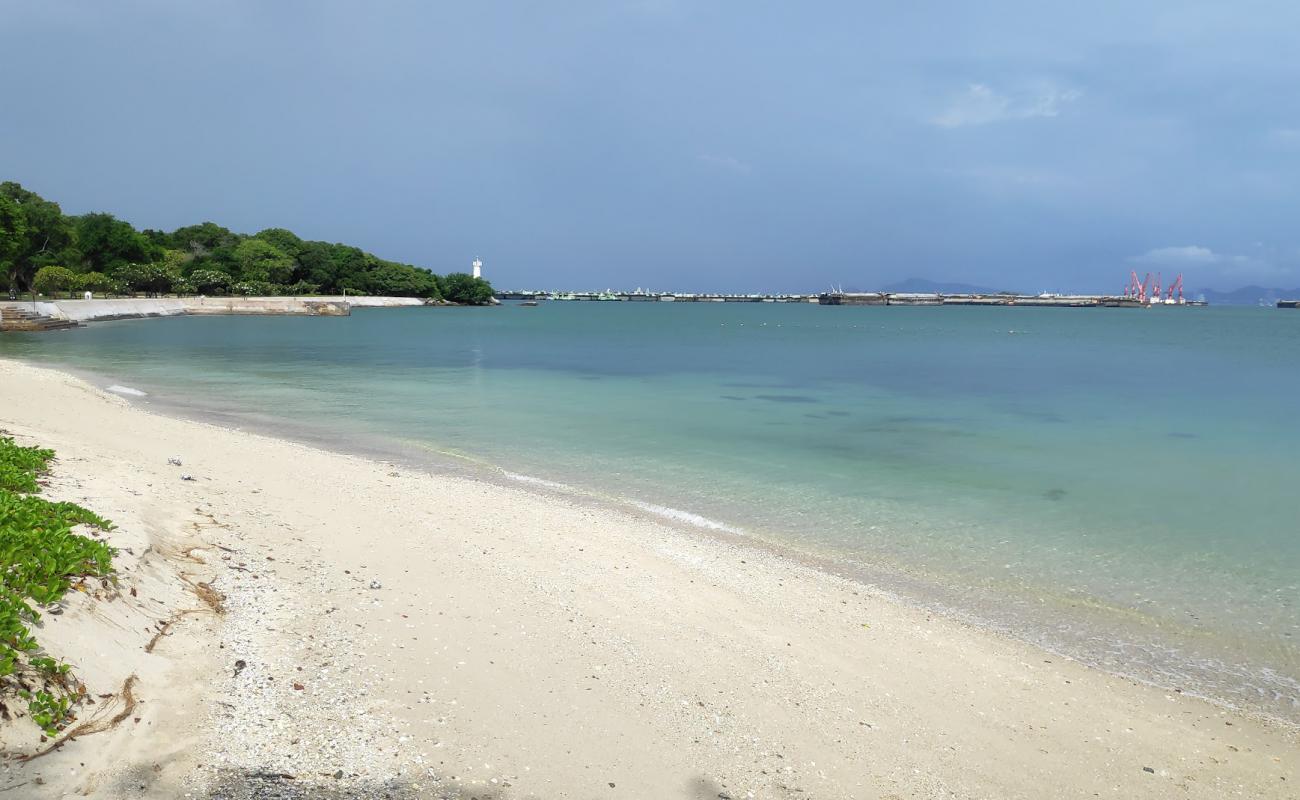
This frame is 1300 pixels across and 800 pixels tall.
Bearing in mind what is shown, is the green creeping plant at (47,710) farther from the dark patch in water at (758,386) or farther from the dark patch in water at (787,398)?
the dark patch in water at (758,386)

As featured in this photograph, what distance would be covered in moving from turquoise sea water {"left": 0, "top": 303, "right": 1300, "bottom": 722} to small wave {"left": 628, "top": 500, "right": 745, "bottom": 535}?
8 cm

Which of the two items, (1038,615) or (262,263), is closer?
(1038,615)

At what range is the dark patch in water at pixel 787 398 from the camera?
1030 inches

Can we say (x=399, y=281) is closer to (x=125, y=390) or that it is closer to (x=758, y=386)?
(x=758, y=386)

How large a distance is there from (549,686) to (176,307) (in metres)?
96.4

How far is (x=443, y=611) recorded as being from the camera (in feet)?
20.4

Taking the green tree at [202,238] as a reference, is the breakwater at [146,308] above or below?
below

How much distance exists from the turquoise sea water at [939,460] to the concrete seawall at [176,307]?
25235 mm

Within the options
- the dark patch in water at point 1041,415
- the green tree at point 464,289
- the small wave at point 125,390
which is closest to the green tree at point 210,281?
the green tree at point 464,289

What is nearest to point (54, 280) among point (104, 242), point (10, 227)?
point (104, 242)

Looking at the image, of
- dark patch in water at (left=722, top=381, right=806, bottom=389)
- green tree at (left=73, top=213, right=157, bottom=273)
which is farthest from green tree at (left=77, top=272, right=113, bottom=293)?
dark patch in water at (left=722, top=381, right=806, bottom=389)

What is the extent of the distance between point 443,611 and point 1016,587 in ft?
20.5

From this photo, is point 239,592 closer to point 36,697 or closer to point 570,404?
point 36,697

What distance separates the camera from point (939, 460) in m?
16.0
